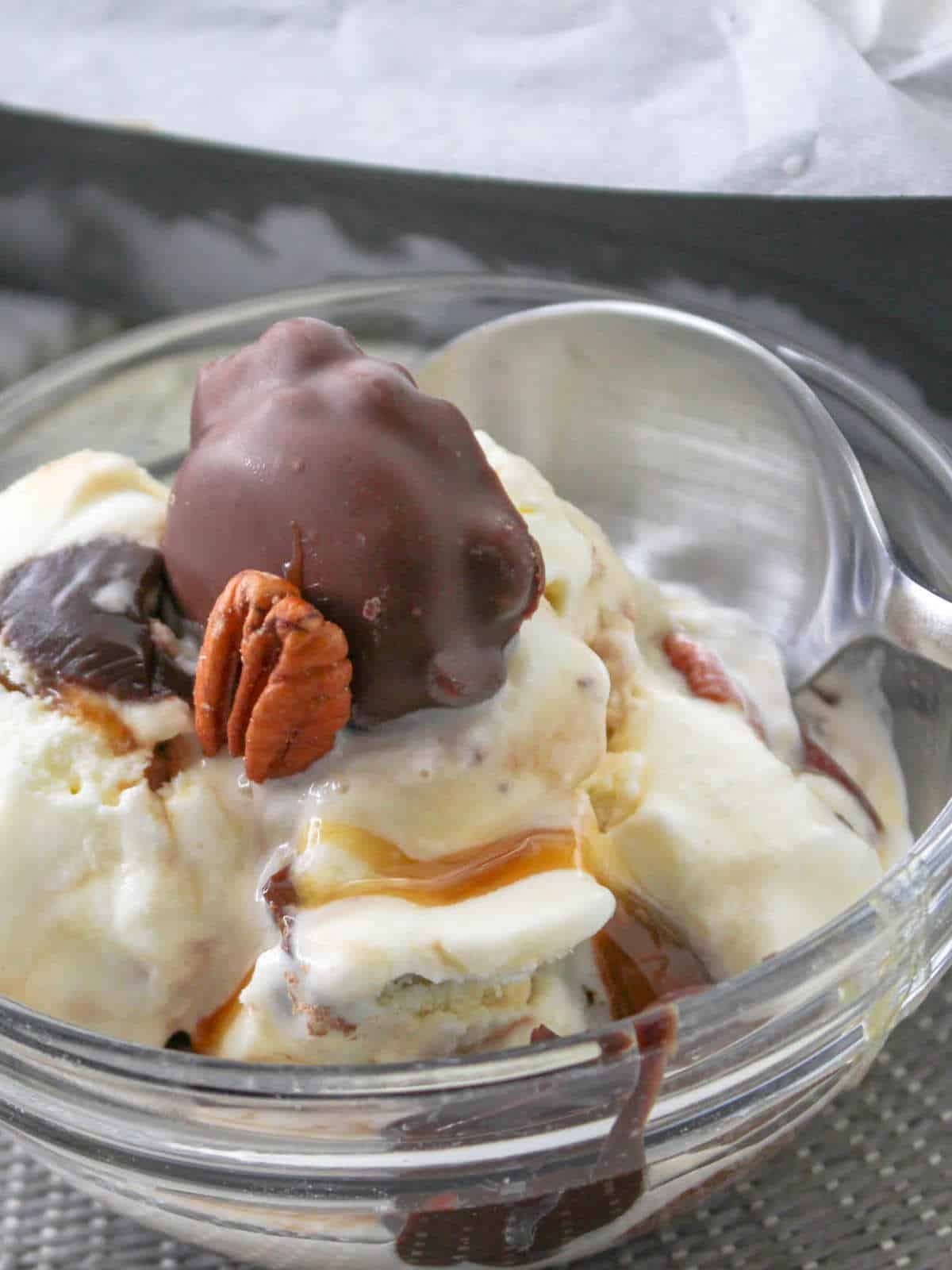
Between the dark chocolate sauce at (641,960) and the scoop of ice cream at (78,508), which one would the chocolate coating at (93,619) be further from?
the dark chocolate sauce at (641,960)

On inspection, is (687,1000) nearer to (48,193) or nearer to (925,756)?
(925,756)

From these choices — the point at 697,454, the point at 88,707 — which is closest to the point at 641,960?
the point at 88,707

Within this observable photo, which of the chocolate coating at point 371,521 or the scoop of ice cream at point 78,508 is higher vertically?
the chocolate coating at point 371,521

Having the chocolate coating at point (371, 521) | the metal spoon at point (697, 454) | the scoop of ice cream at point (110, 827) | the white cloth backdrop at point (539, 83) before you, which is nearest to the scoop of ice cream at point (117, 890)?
the scoop of ice cream at point (110, 827)

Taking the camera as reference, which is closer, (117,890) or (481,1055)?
(481,1055)

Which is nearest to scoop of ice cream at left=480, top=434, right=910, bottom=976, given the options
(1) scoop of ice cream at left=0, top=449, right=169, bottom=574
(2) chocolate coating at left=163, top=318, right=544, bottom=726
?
(2) chocolate coating at left=163, top=318, right=544, bottom=726

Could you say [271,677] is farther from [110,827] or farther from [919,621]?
[919,621]

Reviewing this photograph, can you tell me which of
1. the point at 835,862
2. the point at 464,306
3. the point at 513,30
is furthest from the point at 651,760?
the point at 513,30
